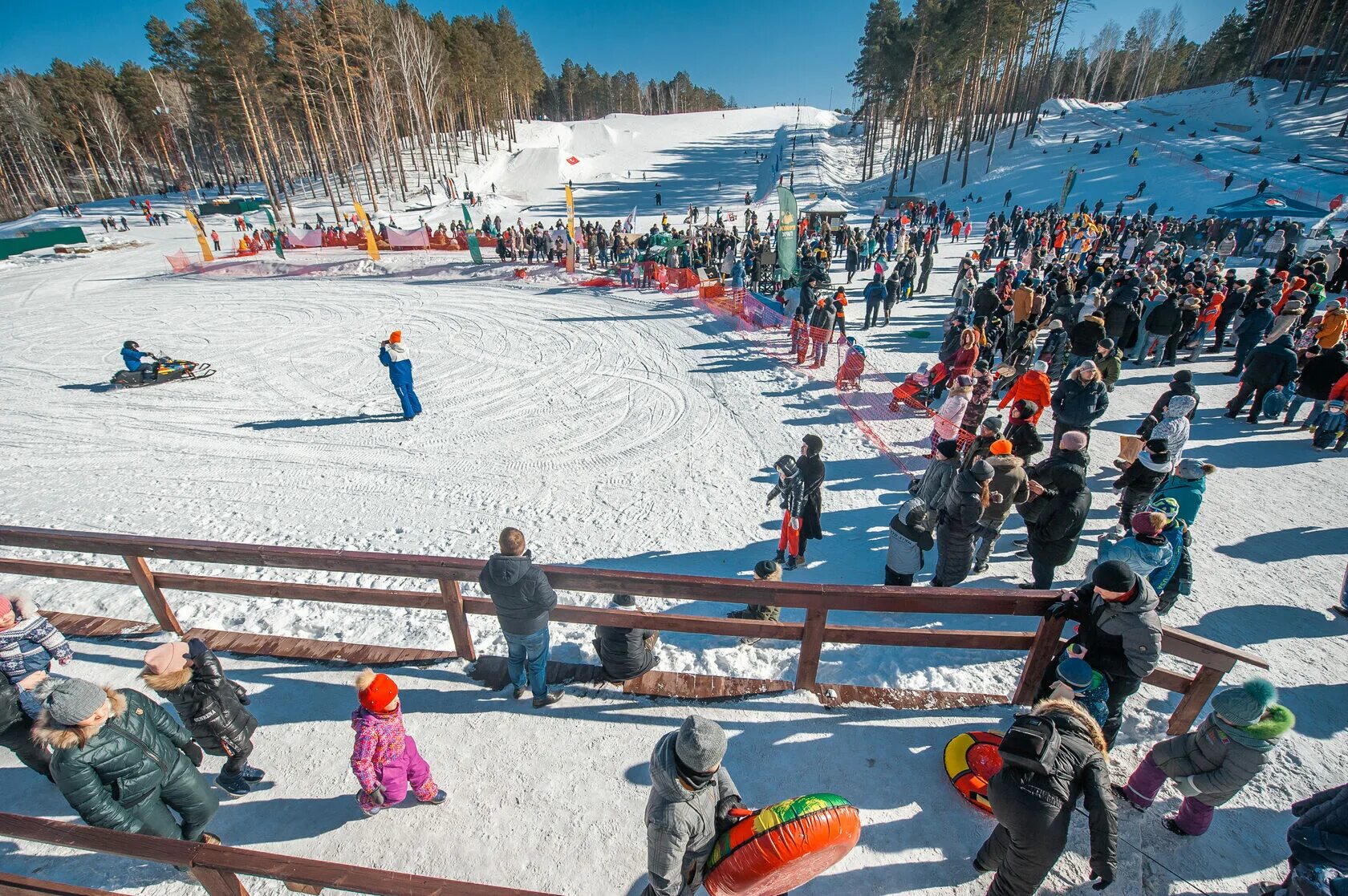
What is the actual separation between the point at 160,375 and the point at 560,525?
11494 millimetres

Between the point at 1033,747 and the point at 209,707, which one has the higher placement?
the point at 1033,747

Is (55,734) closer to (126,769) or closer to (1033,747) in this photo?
(126,769)

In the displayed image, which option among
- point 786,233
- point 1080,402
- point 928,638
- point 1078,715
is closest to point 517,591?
point 928,638

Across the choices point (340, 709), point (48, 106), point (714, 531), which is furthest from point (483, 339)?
point (48, 106)

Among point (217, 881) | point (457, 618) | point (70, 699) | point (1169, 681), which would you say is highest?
point (70, 699)

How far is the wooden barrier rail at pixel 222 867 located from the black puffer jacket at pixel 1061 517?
5156 millimetres

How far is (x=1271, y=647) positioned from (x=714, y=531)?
5216mm

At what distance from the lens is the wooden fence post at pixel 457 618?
3.90 metres

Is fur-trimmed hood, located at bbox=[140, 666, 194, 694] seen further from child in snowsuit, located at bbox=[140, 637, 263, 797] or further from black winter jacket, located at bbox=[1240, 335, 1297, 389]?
black winter jacket, located at bbox=[1240, 335, 1297, 389]

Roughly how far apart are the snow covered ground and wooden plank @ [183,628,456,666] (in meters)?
0.13

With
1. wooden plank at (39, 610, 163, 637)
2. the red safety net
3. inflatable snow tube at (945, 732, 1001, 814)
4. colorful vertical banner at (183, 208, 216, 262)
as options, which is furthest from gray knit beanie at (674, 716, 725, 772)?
colorful vertical banner at (183, 208, 216, 262)

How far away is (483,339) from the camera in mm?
14914

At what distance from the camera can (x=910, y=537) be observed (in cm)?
520

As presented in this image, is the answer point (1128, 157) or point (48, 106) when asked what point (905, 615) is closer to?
point (1128, 157)
